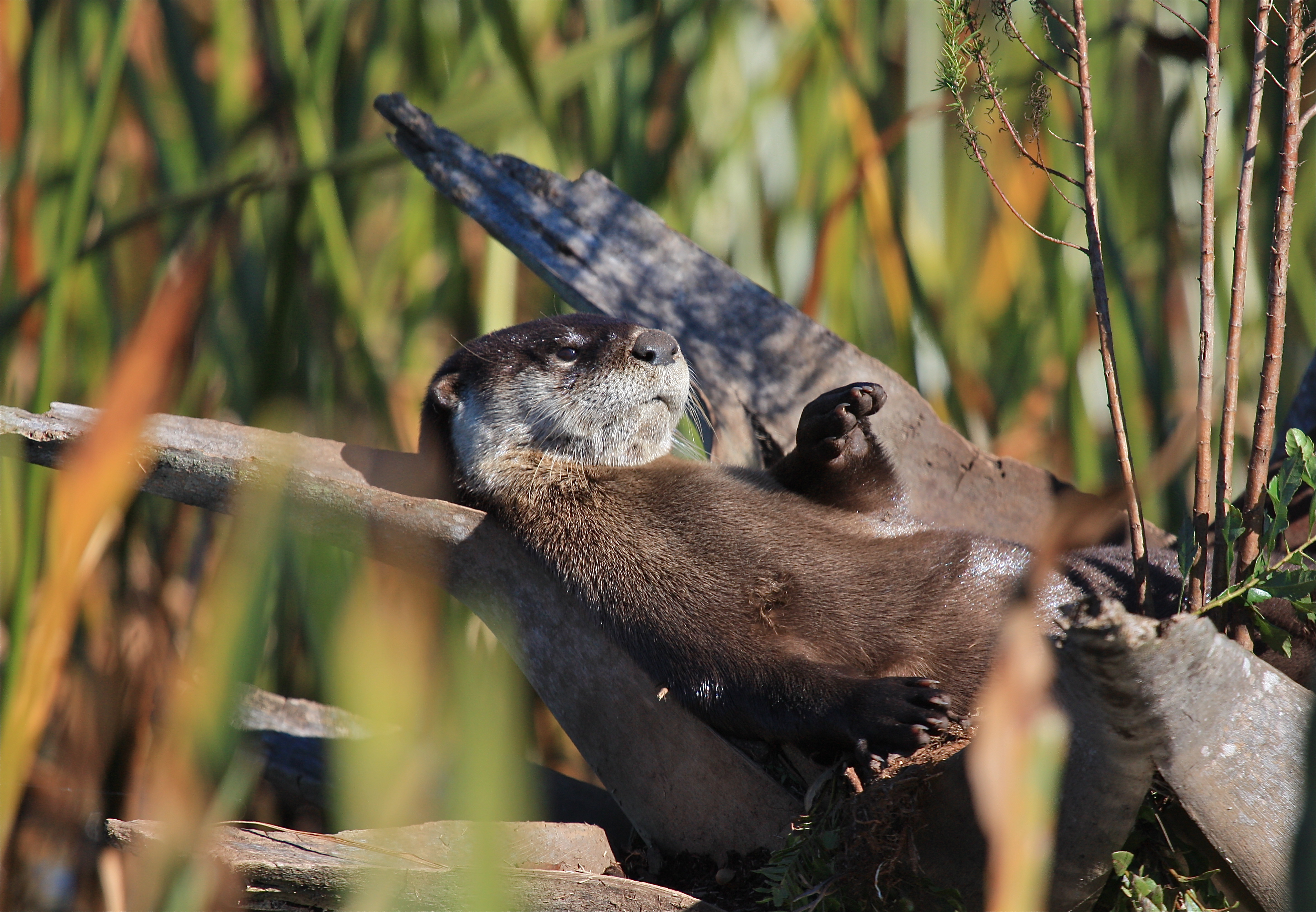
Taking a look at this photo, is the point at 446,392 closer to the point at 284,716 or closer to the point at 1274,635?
the point at 284,716

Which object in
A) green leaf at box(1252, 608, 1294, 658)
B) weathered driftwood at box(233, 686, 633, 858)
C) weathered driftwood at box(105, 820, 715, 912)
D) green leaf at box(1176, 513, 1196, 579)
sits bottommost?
weathered driftwood at box(233, 686, 633, 858)

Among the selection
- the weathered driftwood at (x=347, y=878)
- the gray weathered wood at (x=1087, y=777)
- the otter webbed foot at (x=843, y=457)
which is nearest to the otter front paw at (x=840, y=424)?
the otter webbed foot at (x=843, y=457)

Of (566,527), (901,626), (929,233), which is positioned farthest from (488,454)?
Answer: (929,233)

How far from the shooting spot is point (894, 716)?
3.97 feet

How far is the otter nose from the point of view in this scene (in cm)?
172

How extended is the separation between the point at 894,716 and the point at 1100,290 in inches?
21.9

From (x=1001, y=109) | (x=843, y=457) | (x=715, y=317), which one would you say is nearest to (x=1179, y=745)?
(x=1001, y=109)

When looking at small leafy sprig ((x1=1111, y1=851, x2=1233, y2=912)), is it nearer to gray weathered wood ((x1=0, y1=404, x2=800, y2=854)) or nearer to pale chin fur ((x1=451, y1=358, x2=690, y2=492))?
gray weathered wood ((x1=0, y1=404, x2=800, y2=854))

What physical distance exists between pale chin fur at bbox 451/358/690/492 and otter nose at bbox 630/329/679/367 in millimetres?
16

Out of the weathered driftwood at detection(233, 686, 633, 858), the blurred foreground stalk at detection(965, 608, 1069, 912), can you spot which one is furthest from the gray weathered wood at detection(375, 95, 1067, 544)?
the blurred foreground stalk at detection(965, 608, 1069, 912)

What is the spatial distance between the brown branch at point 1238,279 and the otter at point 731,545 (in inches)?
15.2

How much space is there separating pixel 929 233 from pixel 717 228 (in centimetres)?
59

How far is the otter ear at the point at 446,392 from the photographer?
1849mm

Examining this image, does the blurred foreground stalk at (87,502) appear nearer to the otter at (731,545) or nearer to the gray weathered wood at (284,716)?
the gray weathered wood at (284,716)
